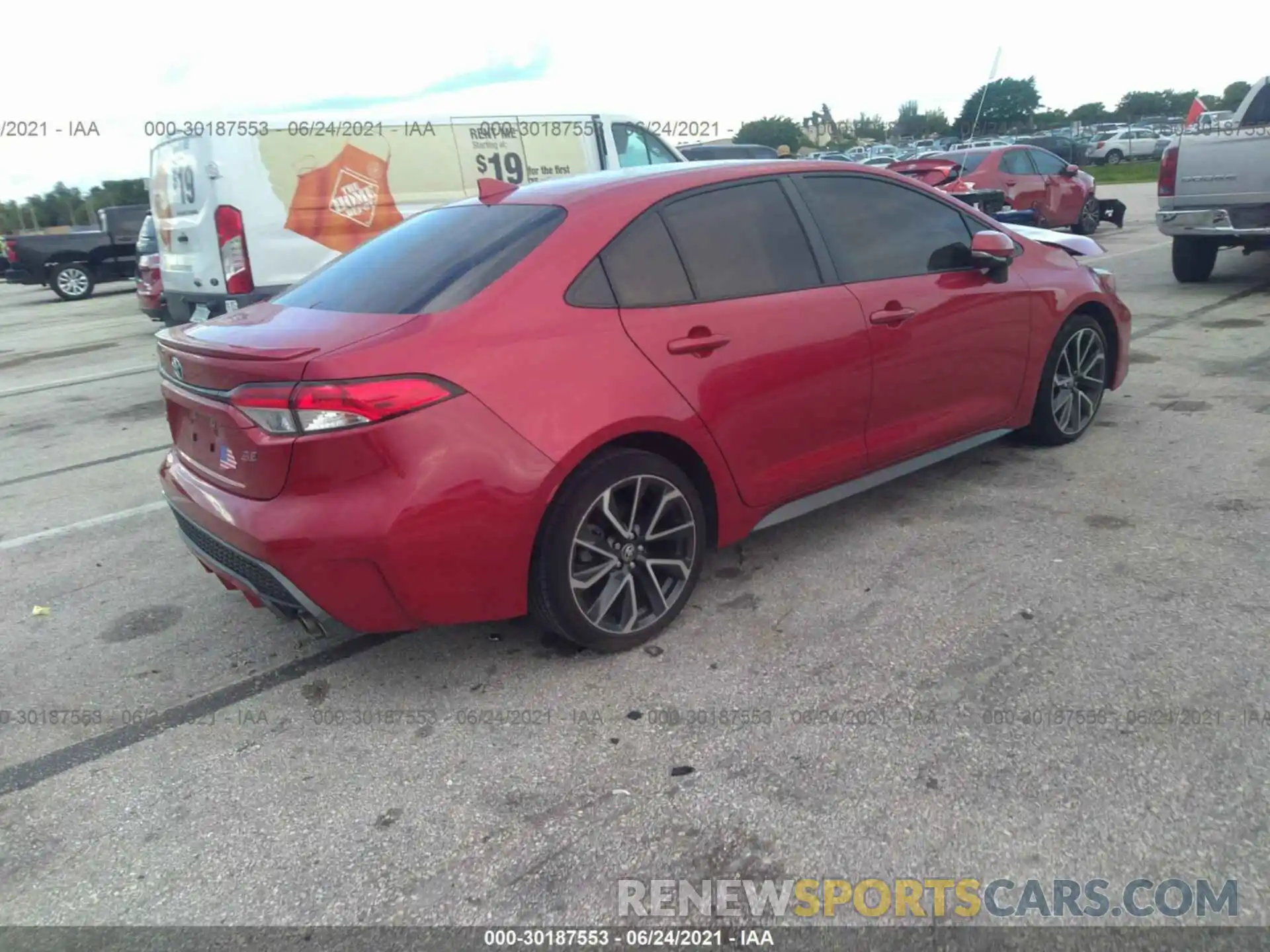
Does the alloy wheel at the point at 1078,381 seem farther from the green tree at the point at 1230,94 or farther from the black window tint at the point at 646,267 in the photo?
the green tree at the point at 1230,94

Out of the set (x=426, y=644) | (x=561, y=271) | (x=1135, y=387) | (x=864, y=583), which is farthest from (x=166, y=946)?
(x=1135, y=387)

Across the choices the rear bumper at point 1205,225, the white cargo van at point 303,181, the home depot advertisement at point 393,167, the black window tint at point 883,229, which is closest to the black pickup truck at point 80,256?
the white cargo van at point 303,181

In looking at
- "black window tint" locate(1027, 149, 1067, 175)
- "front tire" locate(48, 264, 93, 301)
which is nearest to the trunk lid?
"black window tint" locate(1027, 149, 1067, 175)

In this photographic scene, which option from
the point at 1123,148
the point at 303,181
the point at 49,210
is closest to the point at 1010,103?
the point at 1123,148

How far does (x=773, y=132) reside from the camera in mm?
53031

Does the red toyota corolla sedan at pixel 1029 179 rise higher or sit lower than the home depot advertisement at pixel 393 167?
lower

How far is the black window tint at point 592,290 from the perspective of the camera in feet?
10.8

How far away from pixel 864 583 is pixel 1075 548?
2.98 feet

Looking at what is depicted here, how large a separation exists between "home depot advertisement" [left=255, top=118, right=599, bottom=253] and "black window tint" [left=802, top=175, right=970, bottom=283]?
4.94 metres

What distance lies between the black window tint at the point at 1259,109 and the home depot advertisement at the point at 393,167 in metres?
6.19

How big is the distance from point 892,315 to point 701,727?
198 cm

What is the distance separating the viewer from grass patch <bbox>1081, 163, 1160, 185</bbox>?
29.4 metres

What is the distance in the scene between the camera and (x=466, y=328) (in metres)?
3.04

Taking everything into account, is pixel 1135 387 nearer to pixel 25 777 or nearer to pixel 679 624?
pixel 679 624
